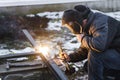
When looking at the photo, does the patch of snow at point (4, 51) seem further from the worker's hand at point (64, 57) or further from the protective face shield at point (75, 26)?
the protective face shield at point (75, 26)

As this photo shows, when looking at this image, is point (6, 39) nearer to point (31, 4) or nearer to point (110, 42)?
point (31, 4)

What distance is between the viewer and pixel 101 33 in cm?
454

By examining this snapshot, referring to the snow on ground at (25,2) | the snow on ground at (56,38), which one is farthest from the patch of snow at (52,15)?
the snow on ground at (25,2)

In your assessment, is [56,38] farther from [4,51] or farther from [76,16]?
[76,16]

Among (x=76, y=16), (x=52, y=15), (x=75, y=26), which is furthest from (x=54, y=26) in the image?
(x=76, y=16)

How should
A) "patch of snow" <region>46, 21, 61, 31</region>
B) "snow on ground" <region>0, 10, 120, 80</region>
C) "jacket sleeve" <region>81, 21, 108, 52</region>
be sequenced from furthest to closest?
"patch of snow" <region>46, 21, 61, 31</region> < "snow on ground" <region>0, 10, 120, 80</region> < "jacket sleeve" <region>81, 21, 108, 52</region>

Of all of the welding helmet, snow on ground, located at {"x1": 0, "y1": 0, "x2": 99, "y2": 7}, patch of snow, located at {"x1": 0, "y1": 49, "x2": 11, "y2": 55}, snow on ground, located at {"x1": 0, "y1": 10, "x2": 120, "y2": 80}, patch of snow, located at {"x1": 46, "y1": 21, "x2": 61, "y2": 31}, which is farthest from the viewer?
snow on ground, located at {"x1": 0, "y1": 0, "x2": 99, "y2": 7}

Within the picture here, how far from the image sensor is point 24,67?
261 inches

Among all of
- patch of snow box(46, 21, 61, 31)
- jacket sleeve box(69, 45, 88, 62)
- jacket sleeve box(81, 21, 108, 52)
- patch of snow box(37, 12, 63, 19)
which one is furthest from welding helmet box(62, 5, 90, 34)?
patch of snow box(37, 12, 63, 19)

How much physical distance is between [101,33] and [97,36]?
0.23 ft

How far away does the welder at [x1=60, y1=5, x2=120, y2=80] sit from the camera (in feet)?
15.0

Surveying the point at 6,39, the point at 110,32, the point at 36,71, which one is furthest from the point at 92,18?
the point at 6,39

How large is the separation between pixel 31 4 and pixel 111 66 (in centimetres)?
720

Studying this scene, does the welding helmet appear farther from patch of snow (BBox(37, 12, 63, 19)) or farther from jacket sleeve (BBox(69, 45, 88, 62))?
patch of snow (BBox(37, 12, 63, 19))
